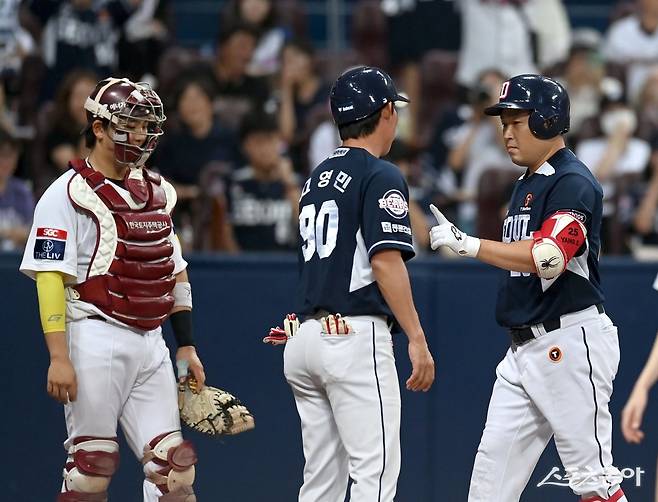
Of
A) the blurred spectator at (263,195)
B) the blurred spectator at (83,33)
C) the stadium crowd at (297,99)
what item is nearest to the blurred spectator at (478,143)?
the stadium crowd at (297,99)

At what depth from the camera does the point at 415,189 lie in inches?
346

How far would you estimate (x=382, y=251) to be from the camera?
15.0 feet

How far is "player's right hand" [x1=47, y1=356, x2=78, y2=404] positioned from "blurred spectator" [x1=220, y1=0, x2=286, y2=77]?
594 cm

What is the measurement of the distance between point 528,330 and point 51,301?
6.27 ft

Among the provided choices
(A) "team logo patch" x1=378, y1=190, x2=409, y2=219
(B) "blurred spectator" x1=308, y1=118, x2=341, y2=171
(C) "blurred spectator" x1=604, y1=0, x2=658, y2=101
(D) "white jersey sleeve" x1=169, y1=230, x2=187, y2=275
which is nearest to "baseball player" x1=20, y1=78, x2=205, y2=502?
(D) "white jersey sleeve" x1=169, y1=230, x2=187, y2=275

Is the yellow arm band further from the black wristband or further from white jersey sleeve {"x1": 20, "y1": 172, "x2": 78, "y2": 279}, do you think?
the black wristband

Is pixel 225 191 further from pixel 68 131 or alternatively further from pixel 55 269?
pixel 55 269

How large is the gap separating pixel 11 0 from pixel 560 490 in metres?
6.02

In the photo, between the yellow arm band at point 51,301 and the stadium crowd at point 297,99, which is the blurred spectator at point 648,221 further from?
the yellow arm band at point 51,301

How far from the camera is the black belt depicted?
4.82 meters

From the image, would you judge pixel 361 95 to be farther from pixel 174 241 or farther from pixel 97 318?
pixel 97 318

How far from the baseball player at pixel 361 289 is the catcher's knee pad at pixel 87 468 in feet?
2.82

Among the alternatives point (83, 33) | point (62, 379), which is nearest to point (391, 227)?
point (62, 379)

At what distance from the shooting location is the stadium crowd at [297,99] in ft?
27.5
